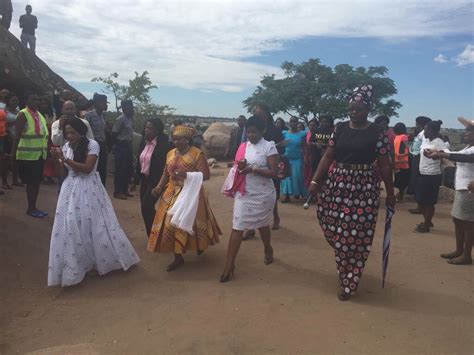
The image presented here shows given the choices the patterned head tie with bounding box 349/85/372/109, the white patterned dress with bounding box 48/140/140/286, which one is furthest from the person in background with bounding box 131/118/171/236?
the patterned head tie with bounding box 349/85/372/109

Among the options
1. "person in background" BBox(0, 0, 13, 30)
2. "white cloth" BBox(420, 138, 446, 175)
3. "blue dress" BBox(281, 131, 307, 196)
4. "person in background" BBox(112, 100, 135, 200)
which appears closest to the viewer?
"white cloth" BBox(420, 138, 446, 175)

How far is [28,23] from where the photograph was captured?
11.5 meters

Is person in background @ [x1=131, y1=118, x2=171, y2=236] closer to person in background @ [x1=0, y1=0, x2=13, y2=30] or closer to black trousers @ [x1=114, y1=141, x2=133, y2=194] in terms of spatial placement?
black trousers @ [x1=114, y1=141, x2=133, y2=194]

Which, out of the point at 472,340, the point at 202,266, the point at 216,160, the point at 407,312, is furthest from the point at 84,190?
the point at 216,160

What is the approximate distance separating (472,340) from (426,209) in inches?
142

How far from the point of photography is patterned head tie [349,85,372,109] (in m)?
3.73

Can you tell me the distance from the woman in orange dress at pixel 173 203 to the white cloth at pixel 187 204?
6cm

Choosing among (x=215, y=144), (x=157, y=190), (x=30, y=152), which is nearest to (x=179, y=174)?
(x=157, y=190)

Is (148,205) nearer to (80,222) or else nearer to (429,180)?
(80,222)

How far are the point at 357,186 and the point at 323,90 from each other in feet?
71.8

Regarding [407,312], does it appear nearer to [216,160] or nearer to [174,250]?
[174,250]

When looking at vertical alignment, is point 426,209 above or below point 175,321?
above

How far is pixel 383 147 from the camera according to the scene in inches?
147

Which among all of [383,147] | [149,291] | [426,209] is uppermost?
[383,147]
